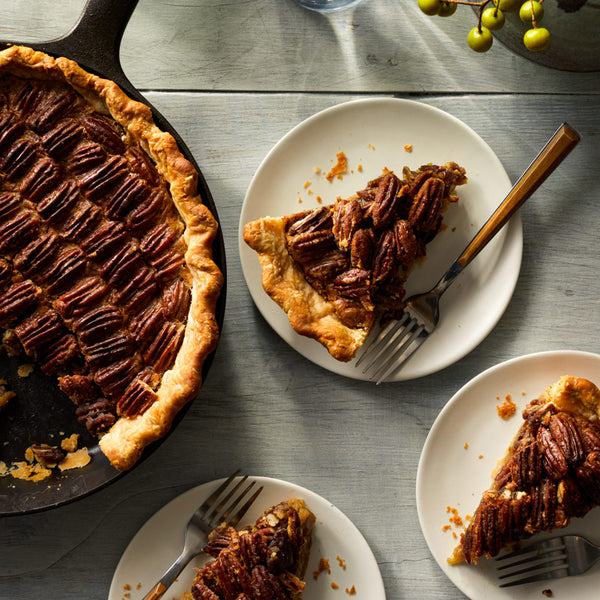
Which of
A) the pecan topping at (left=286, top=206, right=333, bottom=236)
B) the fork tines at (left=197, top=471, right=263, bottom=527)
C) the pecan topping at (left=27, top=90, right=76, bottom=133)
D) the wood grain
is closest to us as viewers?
the pecan topping at (left=27, top=90, right=76, bottom=133)

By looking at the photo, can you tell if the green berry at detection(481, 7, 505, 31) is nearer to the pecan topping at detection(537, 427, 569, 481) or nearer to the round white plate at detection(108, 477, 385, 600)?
the pecan topping at detection(537, 427, 569, 481)

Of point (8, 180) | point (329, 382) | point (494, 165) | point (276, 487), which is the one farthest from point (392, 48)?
point (276, 487)

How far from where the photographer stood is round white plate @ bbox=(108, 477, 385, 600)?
7.82ft

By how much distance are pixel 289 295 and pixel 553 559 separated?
4.38ft

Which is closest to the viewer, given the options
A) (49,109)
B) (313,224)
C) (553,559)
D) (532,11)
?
(532,11)

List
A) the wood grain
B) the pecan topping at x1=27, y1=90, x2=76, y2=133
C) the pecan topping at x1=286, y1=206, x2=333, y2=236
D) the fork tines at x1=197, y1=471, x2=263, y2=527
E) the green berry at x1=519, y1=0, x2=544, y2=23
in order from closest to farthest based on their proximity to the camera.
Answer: the green berry at x1=519, y1=0, x2=544, y2=23 < the pecan topping at x1=27, y1=90, x2=76, y2=133 < the pecan topping at x1=286, y1=206, x2=333, y2=236 < the fork tines at x1=197, y1=471, x2=263, y2=527 < the wood grain

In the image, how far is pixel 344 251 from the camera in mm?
2246

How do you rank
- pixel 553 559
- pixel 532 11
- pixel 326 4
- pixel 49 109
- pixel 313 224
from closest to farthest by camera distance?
1. pixel 532 11
2. pixel 49 109
3. pixel 313 224
4. pixel 553 559
5. pixel 326 4

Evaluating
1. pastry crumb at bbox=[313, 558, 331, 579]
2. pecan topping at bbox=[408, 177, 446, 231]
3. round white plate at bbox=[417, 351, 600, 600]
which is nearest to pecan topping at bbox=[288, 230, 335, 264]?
pecan topping at bbox=[408, 177, 446, 231]

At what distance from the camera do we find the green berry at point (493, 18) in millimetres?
2100

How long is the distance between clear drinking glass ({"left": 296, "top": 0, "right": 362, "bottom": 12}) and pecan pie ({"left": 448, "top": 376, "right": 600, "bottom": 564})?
5.18ft

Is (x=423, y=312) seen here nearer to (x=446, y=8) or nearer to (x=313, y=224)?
(x=313, y=224)

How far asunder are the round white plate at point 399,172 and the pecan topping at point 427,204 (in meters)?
0.18

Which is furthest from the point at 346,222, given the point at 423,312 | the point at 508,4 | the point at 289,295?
the point at 508,4
